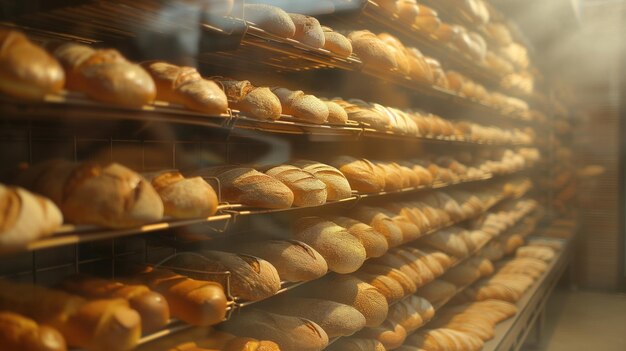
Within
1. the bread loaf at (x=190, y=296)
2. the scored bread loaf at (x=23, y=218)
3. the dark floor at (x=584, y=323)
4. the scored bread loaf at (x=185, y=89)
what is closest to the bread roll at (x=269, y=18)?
the scored bread loaf at (x=185, y=89)

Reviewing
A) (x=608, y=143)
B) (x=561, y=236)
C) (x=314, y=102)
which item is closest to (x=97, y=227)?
(x=314, y=102)

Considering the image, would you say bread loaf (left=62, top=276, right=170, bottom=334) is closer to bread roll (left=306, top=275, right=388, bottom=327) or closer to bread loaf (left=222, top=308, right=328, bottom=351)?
bread loaf (left=222, top=308, right=328, bottom=351)

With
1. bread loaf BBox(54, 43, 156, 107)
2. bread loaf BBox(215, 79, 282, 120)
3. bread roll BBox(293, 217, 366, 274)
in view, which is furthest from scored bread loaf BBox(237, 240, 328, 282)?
bread loaf BBox(54, 43, 156, 107)

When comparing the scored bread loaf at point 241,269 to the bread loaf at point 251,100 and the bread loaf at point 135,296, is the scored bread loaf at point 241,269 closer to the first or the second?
the bread loaf at point 135,296

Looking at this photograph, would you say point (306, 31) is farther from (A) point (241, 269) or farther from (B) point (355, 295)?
(B) point (355, 295)

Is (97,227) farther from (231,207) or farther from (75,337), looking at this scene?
(231,207)

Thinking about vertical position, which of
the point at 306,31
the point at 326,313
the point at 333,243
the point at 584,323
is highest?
the point at 306,31

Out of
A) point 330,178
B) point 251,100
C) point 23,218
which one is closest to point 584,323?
point 330,178
